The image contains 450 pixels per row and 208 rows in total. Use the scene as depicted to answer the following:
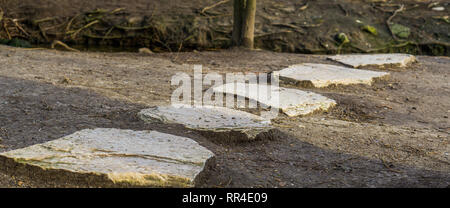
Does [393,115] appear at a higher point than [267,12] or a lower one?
lower

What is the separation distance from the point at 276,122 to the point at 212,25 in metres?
4.44

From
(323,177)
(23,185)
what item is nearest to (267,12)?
(323,177)

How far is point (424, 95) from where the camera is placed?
4.29 metres

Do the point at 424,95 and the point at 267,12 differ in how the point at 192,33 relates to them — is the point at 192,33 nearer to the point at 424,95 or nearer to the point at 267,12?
the point at 267,12

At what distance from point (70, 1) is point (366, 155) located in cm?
663

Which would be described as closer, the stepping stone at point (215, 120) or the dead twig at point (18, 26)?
the stepping stone at point (215, 120)

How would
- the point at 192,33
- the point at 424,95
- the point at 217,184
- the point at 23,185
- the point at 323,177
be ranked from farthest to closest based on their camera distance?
1. the point at 192,33
2. the point at 424,95
3. the point at 323,177
4. the point at 217,184
5. the point at 23,185

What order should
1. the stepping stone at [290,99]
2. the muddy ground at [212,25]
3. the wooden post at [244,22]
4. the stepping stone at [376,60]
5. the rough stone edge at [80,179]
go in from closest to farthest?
the rough stone edge at [80,179], the stepping stone at [290,99], the stepping stone at [376,60], the wooden post at [244,22], the muddy ground at [212,25]

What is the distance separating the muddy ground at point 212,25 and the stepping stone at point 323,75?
2.45 m

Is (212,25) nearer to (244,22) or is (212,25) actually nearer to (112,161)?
(244,22)

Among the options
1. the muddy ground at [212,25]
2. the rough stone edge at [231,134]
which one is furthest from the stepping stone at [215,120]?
the muddy ground at [212,25]

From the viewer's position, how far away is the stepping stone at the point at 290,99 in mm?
3434

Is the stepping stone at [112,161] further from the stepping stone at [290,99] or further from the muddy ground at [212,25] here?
the muddy ground at [212,25]

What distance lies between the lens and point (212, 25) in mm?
7410
